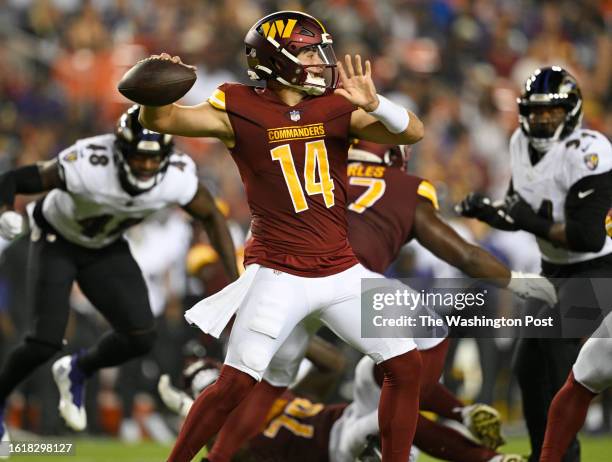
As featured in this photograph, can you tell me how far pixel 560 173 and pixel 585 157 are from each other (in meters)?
0.16

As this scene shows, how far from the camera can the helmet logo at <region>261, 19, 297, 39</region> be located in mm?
4770

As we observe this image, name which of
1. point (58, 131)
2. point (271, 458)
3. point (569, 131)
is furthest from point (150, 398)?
point (569, 131)

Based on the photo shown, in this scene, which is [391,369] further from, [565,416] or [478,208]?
[478,208]

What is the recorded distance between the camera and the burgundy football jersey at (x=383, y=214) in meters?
5.64

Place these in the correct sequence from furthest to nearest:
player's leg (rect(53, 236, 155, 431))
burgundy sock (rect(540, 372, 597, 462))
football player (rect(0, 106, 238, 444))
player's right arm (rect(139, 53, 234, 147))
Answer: player's leg (rect(53, 236, 155, 431))
football player (rect(0, 106, 238, 444))
burgundy sock (rect(540, 372, 597, 462))
player's right arm (rect(139, 53, 234, 147))

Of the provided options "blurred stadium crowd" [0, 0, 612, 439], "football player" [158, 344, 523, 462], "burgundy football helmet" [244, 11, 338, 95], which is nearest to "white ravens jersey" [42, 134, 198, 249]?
"football player" [158, 344, 523, 462]

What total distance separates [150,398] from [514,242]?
3223 millimetres

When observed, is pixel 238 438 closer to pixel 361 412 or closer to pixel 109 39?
pixel 361 412

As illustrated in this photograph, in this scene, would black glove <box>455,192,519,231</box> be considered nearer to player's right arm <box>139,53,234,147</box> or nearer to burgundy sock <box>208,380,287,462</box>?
burgundy sock <box>208,380,287,462</box>

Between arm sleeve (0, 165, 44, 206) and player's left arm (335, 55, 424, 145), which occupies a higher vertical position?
player's left arm (335, 55, 424, 145)

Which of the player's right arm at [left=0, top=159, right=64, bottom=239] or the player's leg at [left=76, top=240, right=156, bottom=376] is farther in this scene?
the player's leg at [left=76, top=240, right=156, bottom=376]

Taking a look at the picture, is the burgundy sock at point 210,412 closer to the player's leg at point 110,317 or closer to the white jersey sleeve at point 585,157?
the player's leg at point 110,317

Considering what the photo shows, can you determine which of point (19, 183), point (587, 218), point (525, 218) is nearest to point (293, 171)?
point (525, 218)

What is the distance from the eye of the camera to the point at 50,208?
6.32 metres
